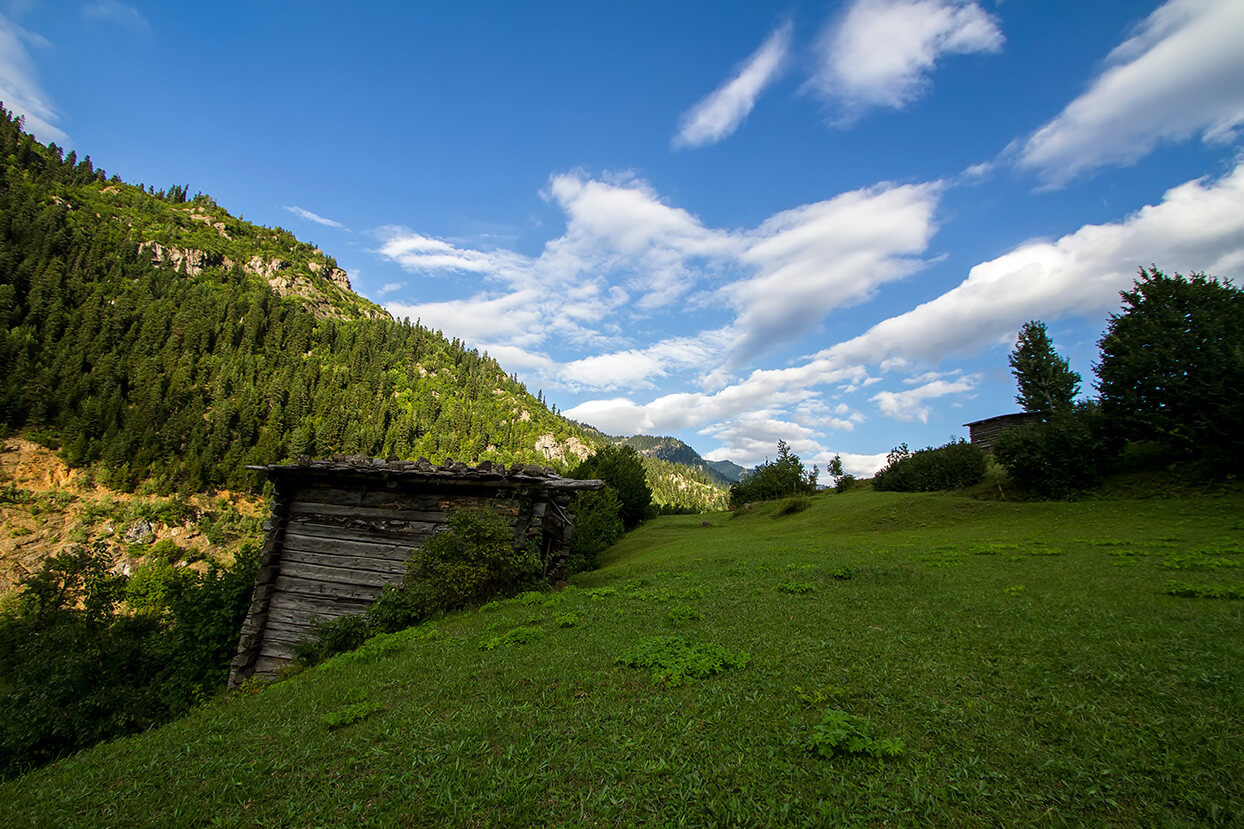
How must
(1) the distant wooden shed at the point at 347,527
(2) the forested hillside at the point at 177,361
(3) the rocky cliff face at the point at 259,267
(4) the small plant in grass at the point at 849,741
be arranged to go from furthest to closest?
(3) the rocky cliff face at the point at 259,267
(2) the forested hillside at the point at 177,361
(1) the distant wooden shed at the point at 347,527
(4) the small plant in grass at the point at 849,741

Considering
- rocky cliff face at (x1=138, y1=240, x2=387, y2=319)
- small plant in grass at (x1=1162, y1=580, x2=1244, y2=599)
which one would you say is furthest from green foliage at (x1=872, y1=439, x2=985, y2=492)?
rocky cliff face at (x1=138, y1=240, x2=387, y2=319)

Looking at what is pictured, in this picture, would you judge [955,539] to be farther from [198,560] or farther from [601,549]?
[198,560]

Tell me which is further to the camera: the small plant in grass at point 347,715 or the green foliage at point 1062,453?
the green foliage at point 1062,453

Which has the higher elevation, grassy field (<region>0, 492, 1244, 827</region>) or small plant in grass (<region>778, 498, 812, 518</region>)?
small plant in grass (<region>778, 498, 812, 518</region>)

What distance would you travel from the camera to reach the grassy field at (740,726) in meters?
4.05

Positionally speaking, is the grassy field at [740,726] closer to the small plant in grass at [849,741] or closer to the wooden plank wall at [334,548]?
the small plant in grass at [849,741]

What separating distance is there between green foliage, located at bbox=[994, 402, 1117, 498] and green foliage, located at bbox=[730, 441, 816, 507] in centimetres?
2917

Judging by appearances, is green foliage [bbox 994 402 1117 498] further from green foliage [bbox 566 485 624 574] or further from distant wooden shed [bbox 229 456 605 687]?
distant wooden shed [bbox 229 456 605 687]

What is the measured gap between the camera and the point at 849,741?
4672 mm

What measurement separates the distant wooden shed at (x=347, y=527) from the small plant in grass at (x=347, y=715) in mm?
6879

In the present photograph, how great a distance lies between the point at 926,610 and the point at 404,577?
43.5ft

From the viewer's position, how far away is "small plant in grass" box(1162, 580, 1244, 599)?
372 inches

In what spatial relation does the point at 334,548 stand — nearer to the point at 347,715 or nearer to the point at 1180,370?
the point at 347,715

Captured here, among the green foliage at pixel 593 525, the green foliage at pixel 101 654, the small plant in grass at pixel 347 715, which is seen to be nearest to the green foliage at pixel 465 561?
the small plant in grass at pixel 347 715
